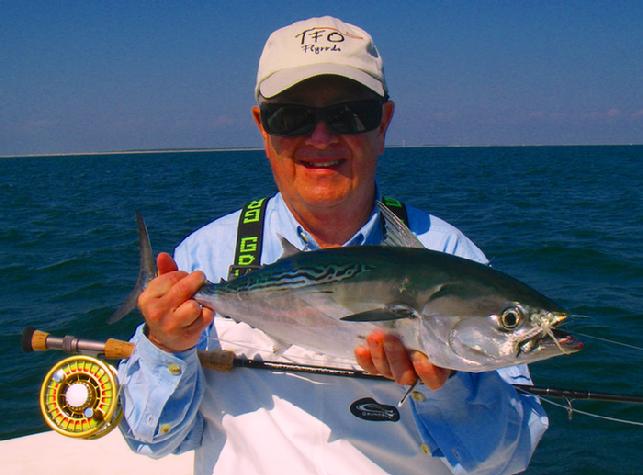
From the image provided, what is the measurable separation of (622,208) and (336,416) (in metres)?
19.8

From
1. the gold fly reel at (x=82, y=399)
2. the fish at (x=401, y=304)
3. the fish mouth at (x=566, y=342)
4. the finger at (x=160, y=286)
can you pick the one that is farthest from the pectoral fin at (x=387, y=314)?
the gold fly reel at (x=82, y=399)

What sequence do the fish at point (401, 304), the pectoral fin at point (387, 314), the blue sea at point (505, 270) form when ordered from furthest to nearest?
the blue sea at point (505, 270) < the pectoral fin at point (387, 314) < the fish at point (401, 304)

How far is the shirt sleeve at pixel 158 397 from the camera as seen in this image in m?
2.52

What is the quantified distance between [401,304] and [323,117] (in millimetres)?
980

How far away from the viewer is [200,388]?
2689 millimetres

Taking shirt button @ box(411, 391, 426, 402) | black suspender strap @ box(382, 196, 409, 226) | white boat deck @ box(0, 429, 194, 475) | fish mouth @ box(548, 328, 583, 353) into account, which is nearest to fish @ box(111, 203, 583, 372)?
fish mouth @ box(548, 328, 583, 353)

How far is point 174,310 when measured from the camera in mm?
2375

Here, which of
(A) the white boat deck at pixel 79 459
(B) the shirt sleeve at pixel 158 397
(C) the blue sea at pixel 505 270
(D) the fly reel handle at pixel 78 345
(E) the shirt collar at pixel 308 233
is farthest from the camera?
(C) the blue sea at pixel 505 270

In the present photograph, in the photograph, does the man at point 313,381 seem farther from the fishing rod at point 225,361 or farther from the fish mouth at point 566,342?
the fish mouth at point 566,342

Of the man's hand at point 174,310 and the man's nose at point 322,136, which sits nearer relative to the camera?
the man's hand at point 174,310

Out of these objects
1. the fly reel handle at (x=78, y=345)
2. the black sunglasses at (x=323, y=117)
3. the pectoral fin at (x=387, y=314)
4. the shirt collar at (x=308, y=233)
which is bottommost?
the fly reel handle at (x=78, y=345)

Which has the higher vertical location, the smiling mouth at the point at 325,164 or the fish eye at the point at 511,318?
the smiling mouth at the point at 325,164

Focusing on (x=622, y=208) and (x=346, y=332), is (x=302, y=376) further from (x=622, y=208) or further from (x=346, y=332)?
(x=622, y=208)

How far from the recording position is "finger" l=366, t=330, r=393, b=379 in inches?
87.2
